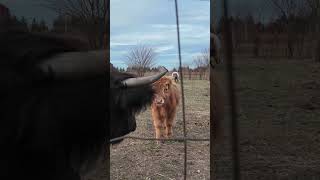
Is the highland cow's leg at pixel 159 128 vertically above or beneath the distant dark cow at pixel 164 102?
beneath

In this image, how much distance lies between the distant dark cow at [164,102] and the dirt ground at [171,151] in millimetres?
18

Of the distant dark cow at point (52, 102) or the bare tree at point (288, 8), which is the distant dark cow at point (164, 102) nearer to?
the distant dark cow at point (52, 102)

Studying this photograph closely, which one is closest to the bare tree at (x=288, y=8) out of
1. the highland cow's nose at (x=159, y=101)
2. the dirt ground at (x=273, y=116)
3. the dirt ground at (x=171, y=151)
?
the dirt ground at (x=273, y=116)

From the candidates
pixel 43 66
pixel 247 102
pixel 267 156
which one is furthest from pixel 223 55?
pixel 43 66

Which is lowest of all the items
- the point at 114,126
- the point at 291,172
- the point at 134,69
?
the point at 291,172

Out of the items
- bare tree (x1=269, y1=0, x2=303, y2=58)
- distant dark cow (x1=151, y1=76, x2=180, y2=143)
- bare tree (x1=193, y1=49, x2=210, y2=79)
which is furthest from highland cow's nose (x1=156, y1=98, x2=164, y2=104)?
bare tree (x1=269, y1=0, x2=303, y2=58)

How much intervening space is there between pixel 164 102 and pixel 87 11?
0.24 meters

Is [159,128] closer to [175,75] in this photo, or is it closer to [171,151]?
[171,151]

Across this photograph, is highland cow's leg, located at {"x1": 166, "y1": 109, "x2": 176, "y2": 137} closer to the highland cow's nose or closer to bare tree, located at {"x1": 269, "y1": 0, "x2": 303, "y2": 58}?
the highland cow's nose

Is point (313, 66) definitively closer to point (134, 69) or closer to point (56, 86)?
point (134, 69)

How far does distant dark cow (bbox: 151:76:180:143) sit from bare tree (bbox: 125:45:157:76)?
0.04m

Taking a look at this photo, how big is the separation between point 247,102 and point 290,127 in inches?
4.0

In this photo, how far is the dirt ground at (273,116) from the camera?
0.75 meters

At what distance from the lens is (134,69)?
2.58ft
